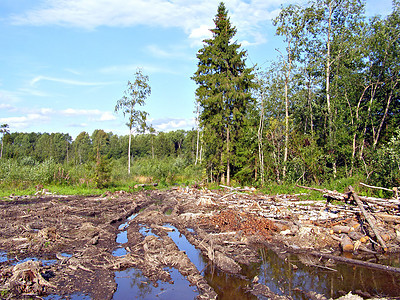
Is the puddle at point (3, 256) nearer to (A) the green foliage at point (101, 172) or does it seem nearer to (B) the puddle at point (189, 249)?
(B) the puddle at point (189, 249)

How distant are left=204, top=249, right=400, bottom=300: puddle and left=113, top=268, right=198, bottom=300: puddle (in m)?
0.59

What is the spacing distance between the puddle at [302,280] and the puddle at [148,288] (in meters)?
0.59

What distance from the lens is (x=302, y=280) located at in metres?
6.49

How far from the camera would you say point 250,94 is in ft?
73.9

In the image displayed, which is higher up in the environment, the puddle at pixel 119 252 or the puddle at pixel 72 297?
the puddle at pixel 72 297

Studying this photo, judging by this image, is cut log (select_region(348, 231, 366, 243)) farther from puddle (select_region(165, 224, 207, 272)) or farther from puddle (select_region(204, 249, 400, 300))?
puddle (select_region(165, 224, 207, 272))

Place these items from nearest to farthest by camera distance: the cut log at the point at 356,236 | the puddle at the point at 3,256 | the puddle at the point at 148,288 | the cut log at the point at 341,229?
the puddle at the point at 148,288 → the puddle at the point at 3,256 → the cut log at the point at 356,236 → the cut log at the point at 341,229

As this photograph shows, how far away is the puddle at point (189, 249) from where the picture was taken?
7.72m

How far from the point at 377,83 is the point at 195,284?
19.0 metres

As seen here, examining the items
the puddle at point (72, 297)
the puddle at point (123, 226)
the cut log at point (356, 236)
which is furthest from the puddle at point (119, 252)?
the cut log at point (356, 236)

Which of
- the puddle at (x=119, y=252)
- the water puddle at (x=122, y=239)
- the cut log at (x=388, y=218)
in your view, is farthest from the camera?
the cut log at (x=388, y=218)

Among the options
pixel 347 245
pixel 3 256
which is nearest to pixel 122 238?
pixel 3 256

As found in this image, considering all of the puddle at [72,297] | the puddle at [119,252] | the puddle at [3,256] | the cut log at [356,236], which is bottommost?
the puddle at [119,252]

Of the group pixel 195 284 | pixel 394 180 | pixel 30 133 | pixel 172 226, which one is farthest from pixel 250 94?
pixel 30 133
